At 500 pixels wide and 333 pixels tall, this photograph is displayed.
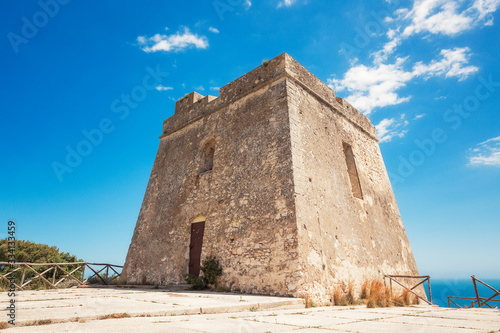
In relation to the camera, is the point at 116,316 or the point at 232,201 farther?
the point at 232,201

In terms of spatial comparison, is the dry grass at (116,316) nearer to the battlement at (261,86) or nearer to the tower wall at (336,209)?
the tower wall at (336,209)

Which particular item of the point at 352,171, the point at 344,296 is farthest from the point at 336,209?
the point at 352,171

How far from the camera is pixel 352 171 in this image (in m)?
10.5

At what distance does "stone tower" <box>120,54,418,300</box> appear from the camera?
710cm

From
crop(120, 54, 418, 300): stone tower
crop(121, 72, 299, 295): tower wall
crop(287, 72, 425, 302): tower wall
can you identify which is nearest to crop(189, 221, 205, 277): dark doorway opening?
crop(120, 54, 418, 300): stone tower

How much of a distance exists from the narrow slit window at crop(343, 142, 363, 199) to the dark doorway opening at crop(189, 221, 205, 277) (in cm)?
526

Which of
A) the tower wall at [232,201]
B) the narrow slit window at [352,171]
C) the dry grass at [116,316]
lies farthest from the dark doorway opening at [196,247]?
the dry grass at [116,316]

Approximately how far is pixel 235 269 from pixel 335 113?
648 cm

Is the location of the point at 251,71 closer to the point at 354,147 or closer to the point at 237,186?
the point at 237,186

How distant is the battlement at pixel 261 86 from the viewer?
354 inches

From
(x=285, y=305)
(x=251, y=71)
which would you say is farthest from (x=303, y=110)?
(x=285, y=305)

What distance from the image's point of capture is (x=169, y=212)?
413 inches

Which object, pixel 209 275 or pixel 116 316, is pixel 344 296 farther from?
pixel 116 316

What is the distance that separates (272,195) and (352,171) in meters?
4.29
